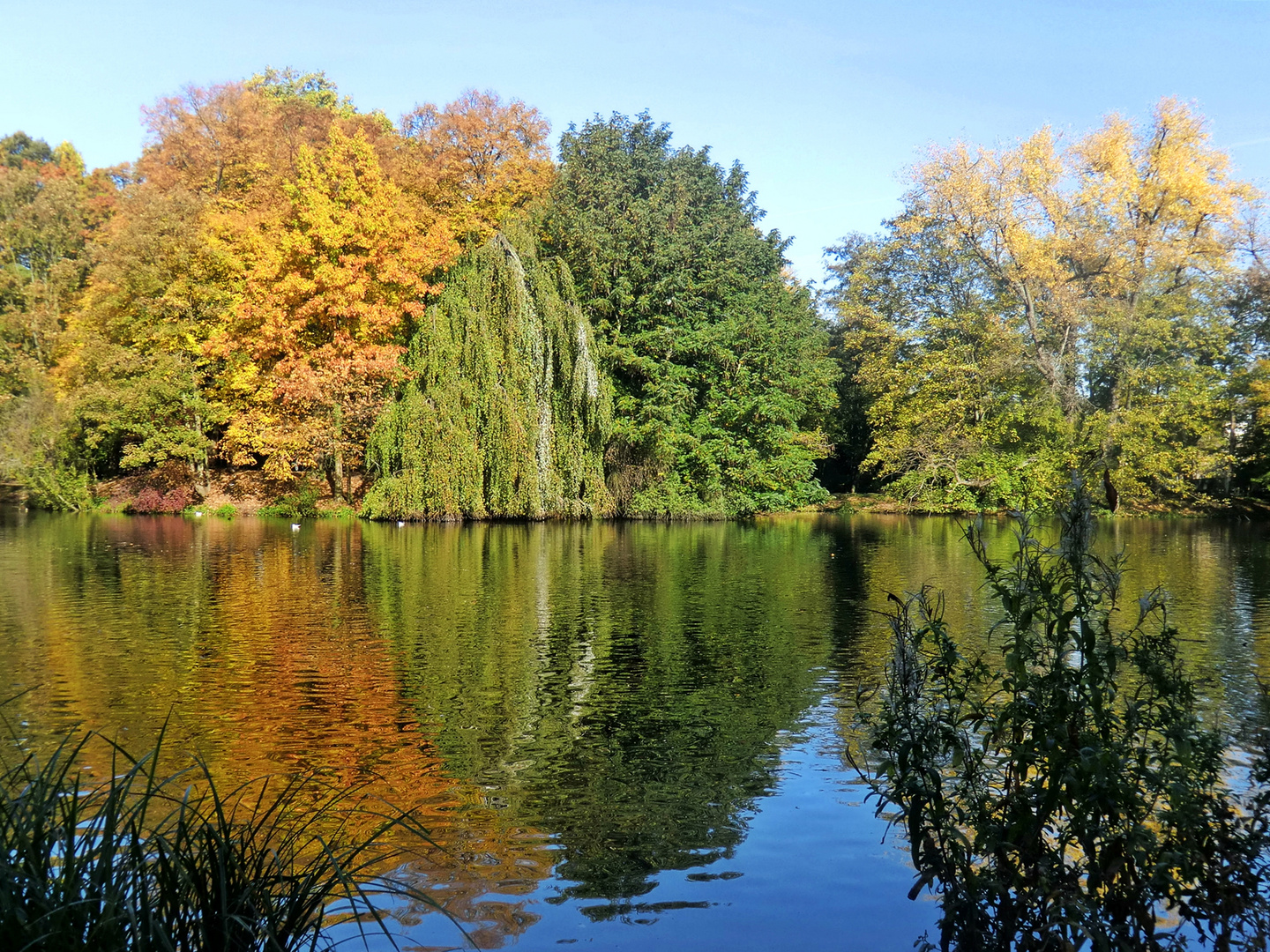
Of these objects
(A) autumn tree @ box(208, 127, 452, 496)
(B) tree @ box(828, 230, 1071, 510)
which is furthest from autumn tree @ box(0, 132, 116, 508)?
(B) tree @ box(828, 230, 1071, 510)

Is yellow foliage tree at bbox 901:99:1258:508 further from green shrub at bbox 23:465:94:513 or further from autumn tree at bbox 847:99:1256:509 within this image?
green shrub at bbox 23:465:94:513

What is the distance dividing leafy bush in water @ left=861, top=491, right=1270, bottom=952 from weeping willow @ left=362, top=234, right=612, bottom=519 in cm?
2245

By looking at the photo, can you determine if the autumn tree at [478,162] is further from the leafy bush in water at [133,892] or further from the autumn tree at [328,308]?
the leafy bush in water at [133,892]

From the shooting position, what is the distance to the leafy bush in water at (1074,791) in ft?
11.4

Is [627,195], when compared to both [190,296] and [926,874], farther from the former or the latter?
[926,874]

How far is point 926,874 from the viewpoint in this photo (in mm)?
3697

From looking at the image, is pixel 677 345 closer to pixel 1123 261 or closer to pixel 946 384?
pixel 946 384

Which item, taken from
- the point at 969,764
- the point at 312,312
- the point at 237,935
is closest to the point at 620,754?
the point at 969,764

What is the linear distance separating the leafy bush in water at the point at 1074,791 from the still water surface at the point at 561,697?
480 mm

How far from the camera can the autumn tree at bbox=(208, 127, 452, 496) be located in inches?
1148

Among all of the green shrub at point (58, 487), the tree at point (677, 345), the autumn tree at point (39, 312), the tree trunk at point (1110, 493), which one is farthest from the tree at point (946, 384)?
the tree trunk at point (1110, 493)

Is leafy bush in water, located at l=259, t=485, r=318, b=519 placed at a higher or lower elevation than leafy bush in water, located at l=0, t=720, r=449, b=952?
higher

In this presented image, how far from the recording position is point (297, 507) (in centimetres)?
2997

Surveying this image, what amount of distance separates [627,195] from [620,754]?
27.9 m
